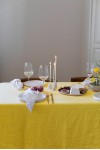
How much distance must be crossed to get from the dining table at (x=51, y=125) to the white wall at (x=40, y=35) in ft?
7.68

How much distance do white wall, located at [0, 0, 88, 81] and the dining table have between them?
234cm

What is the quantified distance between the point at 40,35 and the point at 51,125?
2464 millimetres

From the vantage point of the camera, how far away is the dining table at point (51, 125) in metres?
1.85

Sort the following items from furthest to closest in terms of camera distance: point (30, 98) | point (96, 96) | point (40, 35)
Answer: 1. point (40, 35)
2. point (96, 96)
3. point (30, 98)

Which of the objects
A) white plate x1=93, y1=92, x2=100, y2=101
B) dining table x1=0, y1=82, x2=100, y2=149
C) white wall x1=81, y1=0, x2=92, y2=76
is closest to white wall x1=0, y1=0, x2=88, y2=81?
white wall x1=81, y1=0, x2=92, y2=76

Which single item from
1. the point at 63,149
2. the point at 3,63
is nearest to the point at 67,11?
the point at 3,63

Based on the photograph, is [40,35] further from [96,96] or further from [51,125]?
[51,125]

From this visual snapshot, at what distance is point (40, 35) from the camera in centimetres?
409

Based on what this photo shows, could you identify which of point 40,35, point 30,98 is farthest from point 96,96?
point 40,35

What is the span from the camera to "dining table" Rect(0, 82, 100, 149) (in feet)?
6.06

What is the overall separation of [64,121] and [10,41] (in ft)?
8.31

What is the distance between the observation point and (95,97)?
195cm

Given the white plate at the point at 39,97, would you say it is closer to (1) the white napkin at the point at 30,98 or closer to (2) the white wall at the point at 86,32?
(1) the white napkin at the point at 30,98

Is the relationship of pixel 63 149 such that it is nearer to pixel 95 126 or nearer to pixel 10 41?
pixel 95 126
